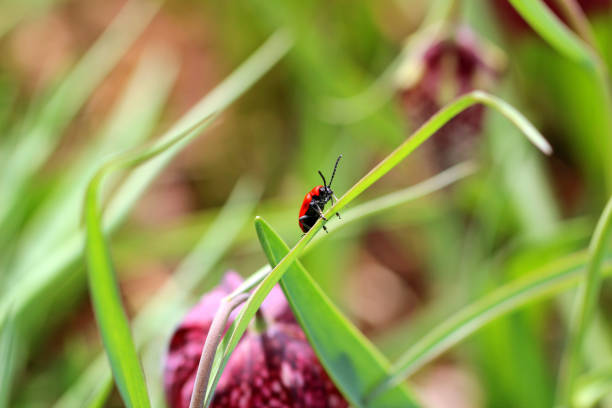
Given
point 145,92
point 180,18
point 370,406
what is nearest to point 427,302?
point 145,92

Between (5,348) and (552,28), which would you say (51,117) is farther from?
(552,28)

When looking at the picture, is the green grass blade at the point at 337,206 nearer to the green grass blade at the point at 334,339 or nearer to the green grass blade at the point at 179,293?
the green grass blade at the point at 334,339

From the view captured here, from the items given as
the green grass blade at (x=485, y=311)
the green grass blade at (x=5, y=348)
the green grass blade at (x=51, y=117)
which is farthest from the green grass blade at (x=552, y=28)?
the green grass blade at (x=51, y=117)

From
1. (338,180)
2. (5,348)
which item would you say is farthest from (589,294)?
(338,180)

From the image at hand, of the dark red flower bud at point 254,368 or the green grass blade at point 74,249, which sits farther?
the green grass blade at point 74,249

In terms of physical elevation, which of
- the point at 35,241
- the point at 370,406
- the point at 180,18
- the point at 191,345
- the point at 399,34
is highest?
the point at 180,18

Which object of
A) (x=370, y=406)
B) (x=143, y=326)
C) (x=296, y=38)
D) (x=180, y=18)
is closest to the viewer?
(x=370, y=406)

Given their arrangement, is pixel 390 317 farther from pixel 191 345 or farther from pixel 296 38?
pixel 191 345
